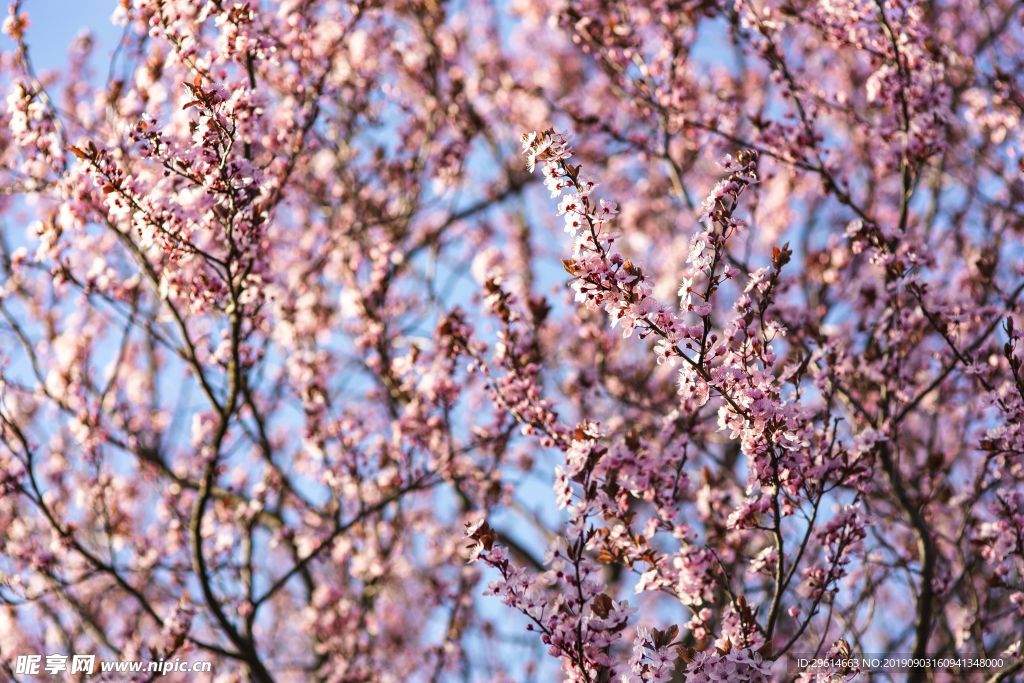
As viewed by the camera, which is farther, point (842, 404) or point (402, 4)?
point (402, 4)

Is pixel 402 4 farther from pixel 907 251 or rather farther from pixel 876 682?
pixel 876 682

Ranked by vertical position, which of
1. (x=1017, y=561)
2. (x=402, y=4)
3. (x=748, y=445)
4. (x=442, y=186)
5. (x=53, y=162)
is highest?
(x=402, y=4)

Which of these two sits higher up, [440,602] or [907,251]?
[907,251]

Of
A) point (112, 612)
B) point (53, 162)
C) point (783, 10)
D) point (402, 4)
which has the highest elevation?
point (402, 4)

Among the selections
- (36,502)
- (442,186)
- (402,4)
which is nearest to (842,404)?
(442,186)

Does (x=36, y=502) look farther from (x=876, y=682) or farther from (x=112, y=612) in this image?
(x=112, y=612)

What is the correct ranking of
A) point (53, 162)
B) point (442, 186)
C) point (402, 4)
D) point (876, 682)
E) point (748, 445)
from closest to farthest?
point (748, 445) → point (53, 162) → point (876, 682) → point (442, 186) → point (402, 4)

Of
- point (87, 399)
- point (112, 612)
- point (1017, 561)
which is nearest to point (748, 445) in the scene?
point (1017, 561)

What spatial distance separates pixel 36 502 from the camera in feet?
16.5

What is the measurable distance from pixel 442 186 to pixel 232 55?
13.1ft

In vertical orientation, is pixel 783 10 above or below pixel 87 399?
above

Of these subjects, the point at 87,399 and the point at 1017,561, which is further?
the point at 87,399

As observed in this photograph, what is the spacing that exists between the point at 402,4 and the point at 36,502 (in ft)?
24.3

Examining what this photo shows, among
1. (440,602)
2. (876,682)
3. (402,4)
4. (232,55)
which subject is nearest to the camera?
(232,55)
